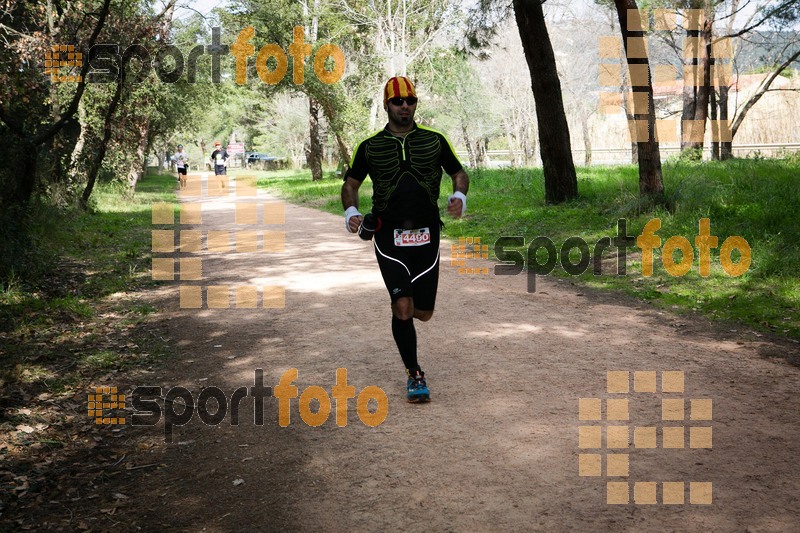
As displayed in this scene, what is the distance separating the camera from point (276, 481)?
4.19 m

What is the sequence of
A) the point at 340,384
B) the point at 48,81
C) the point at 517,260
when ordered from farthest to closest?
the point at 48,81, the point at 517,260, the point at 340,384

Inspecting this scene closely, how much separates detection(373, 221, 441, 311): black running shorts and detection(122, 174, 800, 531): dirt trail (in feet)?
2.80

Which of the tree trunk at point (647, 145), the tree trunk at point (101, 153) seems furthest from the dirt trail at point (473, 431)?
the tree trunk at point (101, 153)

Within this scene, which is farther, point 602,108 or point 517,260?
point 602,108

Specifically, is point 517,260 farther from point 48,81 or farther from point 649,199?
point 48,81

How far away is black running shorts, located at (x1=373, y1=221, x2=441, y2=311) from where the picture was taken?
5.37 metres

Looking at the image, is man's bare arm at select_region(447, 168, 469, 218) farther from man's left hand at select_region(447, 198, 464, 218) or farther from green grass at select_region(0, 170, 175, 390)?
green grass at select_region(0, 170, 175, 390)

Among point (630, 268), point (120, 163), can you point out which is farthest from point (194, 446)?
point (120, 163)

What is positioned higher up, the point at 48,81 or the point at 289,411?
the point at 48,81

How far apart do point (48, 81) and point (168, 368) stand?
32.4 ft

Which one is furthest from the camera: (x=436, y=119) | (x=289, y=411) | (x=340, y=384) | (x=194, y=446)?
(x=436, y=119)

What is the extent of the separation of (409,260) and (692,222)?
7.97 metres

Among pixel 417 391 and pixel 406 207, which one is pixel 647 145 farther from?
pixel 417 391

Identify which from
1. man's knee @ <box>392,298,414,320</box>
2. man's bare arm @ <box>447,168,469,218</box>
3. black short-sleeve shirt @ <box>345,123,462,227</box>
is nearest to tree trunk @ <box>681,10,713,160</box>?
man's bare arm @ <box>447,168,469,218</box>
